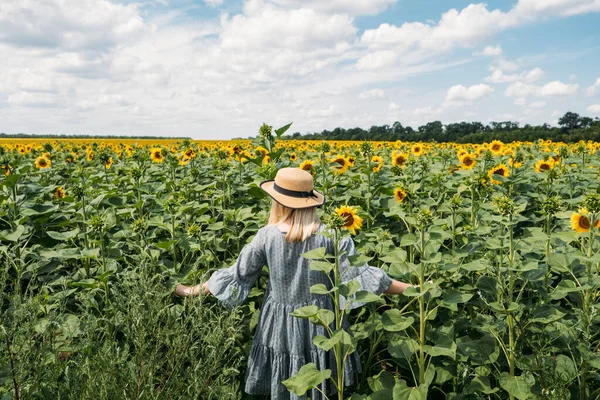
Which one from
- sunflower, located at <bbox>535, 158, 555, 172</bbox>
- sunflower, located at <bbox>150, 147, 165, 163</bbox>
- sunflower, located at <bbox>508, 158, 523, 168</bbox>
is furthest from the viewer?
sunflower, located at <bbox>150, 147, 165, 163</bbox>

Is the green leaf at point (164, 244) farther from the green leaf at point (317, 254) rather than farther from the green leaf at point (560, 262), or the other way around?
the green leaf at point (560, 262)

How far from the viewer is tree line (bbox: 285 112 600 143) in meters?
27.7

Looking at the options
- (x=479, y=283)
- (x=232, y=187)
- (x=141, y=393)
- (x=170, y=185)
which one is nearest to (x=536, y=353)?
(x=479, y=283)

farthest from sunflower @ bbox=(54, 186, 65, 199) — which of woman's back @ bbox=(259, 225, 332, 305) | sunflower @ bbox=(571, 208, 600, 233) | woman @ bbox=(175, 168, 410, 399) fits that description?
sunflower @ bbox=(571, 208, 600, 233)

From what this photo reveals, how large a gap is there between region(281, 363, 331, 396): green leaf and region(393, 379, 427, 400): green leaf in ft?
1.37

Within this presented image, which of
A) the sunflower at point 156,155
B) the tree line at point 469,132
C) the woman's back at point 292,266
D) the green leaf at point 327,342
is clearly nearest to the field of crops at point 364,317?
the green leaf at point 327,342

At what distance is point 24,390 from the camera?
2195 millimetres

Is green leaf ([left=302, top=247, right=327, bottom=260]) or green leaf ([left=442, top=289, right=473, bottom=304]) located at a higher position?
green leaf ([left=302, top=247, right=327, bottom=260])

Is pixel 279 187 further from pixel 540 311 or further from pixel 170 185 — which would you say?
pixel 170 185

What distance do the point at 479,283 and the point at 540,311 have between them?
1.24ft

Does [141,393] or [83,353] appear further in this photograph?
[83,353]

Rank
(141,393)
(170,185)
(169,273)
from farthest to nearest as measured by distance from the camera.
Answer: (170,185) → (169,273) → (141,393)

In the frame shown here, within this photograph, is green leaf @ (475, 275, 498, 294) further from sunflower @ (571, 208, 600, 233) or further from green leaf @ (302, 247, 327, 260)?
green leaf @ (302, 247, 327, 260)

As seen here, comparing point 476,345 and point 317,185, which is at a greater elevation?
point 317,185
